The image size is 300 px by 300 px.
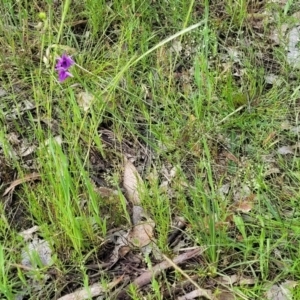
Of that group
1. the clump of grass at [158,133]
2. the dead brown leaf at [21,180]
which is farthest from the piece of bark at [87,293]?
the dead brown leaf at [21,180]

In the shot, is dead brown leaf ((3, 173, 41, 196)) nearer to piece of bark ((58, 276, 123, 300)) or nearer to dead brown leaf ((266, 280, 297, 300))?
piece of bark ((58, 276, 123, 300))

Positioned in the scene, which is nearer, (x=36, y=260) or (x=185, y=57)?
(x=36, y=260)

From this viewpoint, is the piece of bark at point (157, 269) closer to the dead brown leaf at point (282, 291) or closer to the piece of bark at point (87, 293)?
the piece of bark at point (87, 293)

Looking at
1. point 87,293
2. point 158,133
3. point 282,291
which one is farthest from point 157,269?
point 158,133

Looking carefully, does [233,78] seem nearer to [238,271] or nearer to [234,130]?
[234,130]

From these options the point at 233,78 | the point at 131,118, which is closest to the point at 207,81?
the point at 233,78

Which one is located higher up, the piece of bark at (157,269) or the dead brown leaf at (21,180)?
the dead brown leaf at (21,180)

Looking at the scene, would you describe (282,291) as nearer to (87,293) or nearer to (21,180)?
(87,293)

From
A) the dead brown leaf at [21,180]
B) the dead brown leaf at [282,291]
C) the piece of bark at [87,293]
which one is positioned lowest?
the piece of bark at [87,293]

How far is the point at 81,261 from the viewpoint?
163cm

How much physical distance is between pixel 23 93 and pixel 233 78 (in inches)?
A: 31.7

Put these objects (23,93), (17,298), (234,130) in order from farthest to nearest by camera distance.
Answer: (23,93), (234,130), (17,298)

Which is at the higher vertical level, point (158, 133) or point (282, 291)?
point (158, 133)

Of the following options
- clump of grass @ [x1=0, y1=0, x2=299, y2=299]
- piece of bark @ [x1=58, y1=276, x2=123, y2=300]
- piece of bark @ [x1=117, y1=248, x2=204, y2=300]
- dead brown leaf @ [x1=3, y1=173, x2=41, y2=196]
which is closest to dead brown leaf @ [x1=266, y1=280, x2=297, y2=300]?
clump of grass @ [x1=0, y1=0, x2=299, y2=299]
